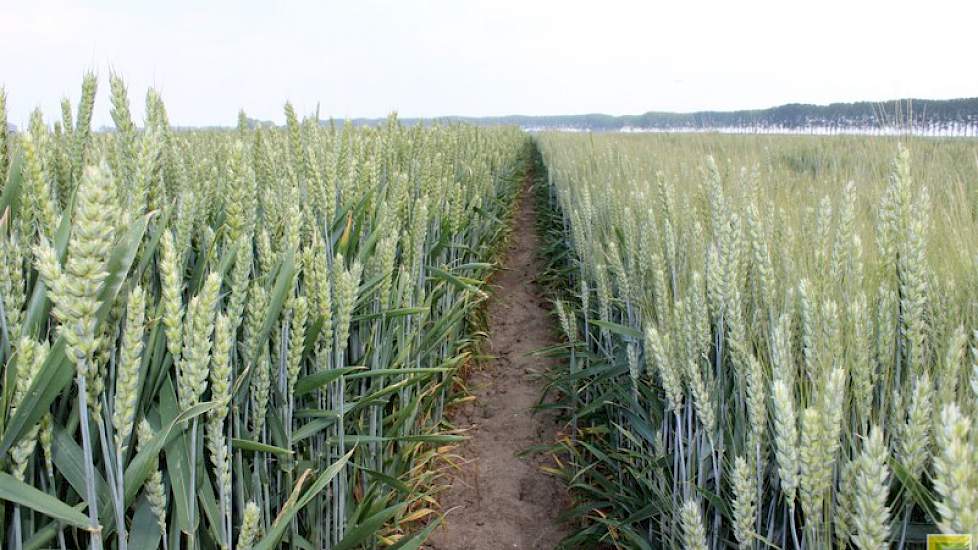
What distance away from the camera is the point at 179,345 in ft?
2.84

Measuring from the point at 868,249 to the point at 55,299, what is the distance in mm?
1774

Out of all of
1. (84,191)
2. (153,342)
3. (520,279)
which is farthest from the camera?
(520,279)

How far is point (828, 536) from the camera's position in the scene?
995 millimetres

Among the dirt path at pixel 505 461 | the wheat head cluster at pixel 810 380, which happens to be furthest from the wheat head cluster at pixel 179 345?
the wheat head cluster at pixel 810 380

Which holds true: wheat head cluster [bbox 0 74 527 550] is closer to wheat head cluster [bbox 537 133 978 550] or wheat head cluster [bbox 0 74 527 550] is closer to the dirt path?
the dirt path

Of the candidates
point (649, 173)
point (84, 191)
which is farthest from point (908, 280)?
point (649, 173)

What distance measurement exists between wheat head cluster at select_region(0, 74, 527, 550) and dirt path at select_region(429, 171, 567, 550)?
12.8 inches

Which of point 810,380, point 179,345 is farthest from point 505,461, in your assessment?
point 179,345

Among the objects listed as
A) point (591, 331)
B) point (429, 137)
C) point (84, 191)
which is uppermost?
point (429, 137)

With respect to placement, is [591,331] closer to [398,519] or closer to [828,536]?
[398,519]

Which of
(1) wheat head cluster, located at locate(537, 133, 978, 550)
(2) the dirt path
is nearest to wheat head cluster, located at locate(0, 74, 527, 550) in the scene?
(2) the dirt path

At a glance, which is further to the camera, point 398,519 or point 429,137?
point 429,137

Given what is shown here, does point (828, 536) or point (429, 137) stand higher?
point (429, 137)

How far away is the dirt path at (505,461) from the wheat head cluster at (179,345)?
12.8 inches
